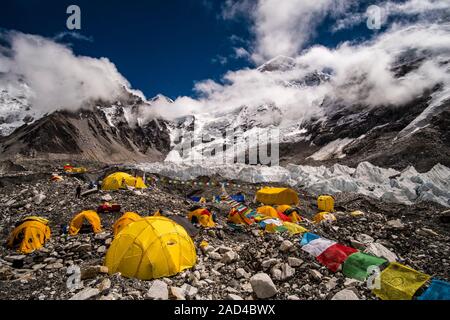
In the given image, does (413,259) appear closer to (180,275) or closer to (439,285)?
(439,285)

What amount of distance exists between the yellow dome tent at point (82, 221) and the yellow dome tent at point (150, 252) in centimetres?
436

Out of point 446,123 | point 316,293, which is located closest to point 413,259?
point 316,293

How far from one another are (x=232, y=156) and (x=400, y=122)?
9909 cm

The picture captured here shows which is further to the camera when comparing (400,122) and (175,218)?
(400,122)

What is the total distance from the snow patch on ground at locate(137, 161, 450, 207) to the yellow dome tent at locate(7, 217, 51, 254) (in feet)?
86.9

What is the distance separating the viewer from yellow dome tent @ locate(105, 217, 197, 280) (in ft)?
23.5

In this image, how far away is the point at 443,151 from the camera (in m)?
55.3

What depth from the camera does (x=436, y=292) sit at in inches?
227

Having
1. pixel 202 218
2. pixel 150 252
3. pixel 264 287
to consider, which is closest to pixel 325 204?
pixel 202 218

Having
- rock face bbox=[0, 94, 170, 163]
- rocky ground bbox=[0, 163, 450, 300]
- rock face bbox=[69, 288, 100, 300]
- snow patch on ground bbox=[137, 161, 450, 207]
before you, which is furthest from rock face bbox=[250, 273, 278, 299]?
rock face bbox=[0, 94, 170, 163]

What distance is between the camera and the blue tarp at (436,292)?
5.68m

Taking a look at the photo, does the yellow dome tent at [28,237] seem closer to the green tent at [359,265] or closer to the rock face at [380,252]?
the green tent at [359,265]

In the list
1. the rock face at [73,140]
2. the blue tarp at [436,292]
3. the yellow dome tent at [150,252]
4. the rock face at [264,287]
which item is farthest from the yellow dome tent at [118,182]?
the rock face at [73,140]

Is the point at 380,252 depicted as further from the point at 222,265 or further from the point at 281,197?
the point at 281,197
